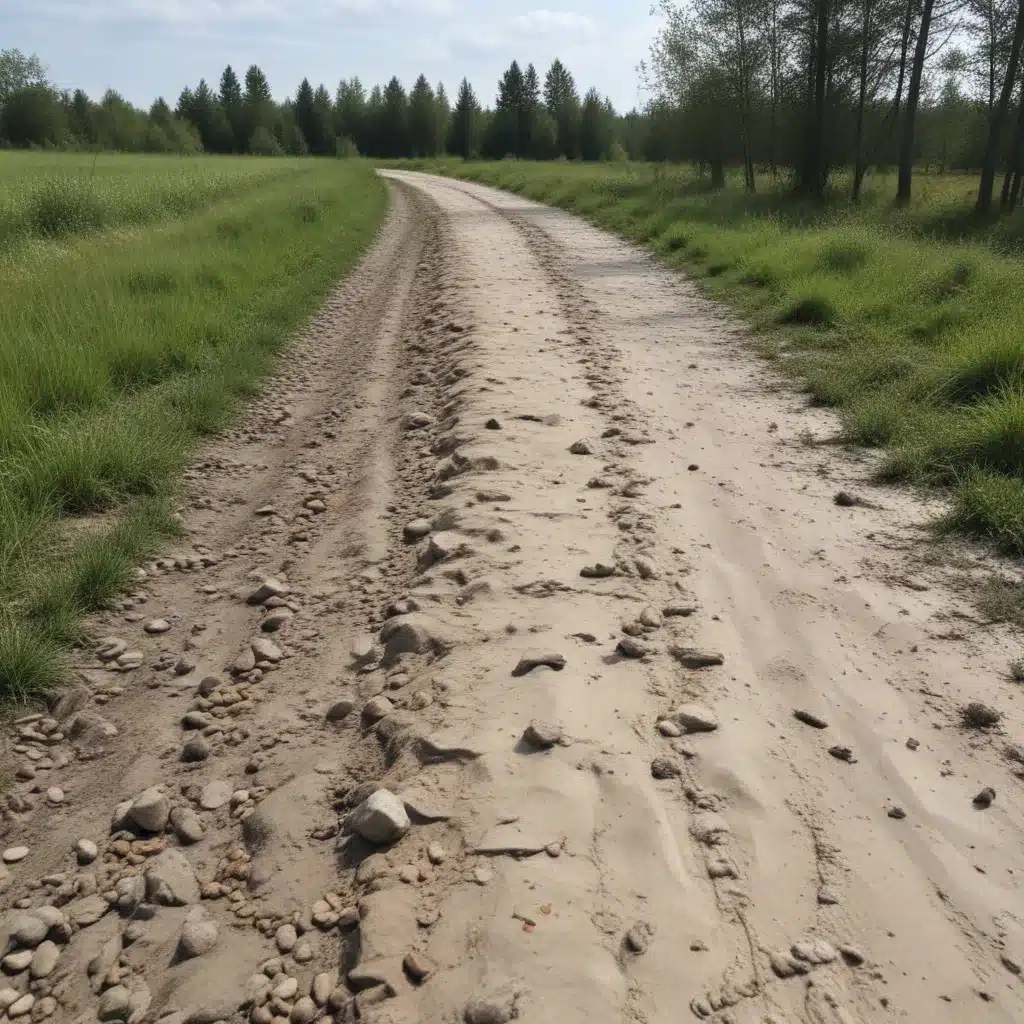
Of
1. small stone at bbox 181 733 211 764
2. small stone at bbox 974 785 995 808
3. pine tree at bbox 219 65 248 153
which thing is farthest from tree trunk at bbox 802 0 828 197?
pine tree at bbox 219 65 248 153

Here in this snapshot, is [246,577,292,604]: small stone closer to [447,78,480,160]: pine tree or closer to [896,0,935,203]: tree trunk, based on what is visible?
[896,0,935,203]: tree trunk

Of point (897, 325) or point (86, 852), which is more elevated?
point (897, 325)

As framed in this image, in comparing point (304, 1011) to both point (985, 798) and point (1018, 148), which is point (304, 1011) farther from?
point (1018, 148)

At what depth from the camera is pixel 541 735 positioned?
2.92 metres

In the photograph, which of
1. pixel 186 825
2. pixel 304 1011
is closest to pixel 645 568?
pixel 186 825

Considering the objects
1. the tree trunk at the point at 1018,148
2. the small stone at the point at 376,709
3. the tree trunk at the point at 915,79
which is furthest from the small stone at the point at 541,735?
the tree trunk at the point at 1018,148

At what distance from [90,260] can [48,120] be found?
83390 millimetres

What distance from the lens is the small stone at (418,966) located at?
2.13 meters

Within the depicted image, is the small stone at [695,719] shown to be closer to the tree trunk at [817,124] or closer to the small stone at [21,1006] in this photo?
the small stone at [21,1006]

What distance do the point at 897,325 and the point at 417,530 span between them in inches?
247

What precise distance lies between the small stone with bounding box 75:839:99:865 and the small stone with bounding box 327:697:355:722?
89 cm

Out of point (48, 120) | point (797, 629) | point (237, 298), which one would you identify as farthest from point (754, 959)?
point (48, 120)

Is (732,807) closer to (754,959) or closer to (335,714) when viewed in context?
(754,959)

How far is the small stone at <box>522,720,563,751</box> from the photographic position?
292 cm
